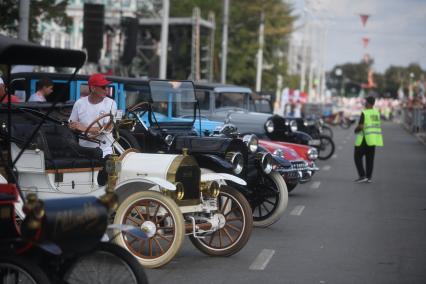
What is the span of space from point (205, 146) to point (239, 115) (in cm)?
960

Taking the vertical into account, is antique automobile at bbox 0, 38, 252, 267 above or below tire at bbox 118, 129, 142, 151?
below

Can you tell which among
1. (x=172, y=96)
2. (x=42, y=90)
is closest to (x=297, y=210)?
(x=172, y=96)

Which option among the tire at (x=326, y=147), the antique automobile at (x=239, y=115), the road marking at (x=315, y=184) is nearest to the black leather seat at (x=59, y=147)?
the road marking at (x=315, y=184)

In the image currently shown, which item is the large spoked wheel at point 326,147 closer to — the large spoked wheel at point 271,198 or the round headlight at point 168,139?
the large spoked wheel at point 271,198

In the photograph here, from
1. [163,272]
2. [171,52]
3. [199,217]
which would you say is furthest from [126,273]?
[171,52]

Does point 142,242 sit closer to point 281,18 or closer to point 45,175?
point 45,175

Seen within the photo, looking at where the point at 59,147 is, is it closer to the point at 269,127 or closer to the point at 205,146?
the point at 205,146

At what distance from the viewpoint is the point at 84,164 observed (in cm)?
1016

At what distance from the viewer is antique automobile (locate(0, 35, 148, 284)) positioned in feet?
19.7

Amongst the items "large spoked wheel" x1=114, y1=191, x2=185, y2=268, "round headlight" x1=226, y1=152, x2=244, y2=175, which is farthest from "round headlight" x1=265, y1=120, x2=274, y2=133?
"large spoked wheel" x1=114, y1=191, x2=185, y2=268

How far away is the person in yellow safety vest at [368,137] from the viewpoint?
20016 mm

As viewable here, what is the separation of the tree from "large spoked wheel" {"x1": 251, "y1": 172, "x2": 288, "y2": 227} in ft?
43.7

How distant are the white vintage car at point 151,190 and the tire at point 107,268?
2550 millimetres

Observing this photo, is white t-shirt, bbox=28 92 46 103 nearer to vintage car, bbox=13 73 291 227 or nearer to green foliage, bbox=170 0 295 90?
vintage car, bbox=13 73 291 227
